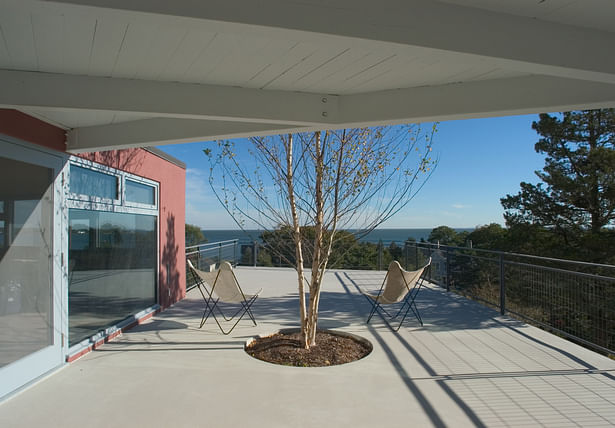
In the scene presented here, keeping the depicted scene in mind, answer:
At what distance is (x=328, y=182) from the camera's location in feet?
13.1

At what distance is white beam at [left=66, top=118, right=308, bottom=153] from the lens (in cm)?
301

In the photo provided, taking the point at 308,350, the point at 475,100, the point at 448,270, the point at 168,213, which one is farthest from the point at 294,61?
the point at 448,270

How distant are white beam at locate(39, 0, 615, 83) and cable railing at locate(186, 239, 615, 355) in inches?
106

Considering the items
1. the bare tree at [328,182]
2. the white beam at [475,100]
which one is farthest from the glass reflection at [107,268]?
the white beam at [475,100]

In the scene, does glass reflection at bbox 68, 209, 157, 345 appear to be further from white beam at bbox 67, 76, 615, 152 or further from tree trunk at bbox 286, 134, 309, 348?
tree trunk at bbox 286, 134, 309, 348

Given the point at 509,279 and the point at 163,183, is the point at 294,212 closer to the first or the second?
the point at 163,183

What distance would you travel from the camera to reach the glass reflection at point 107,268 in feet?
12.5

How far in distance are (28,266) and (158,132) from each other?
146 cm

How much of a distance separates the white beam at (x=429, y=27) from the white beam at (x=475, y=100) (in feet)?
1.83

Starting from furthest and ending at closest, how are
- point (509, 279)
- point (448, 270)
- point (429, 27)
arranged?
point (448, 270)
point (509, 279)
point (429, 27)

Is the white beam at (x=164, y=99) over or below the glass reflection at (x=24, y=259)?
over

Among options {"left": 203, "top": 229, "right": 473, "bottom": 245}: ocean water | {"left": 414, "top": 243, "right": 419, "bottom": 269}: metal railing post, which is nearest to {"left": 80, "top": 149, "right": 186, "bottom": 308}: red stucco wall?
{"left": 203, "top": 229, "right": 473, "bottom": 245}: ocean water

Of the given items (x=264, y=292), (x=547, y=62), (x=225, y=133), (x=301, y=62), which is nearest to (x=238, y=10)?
(x=301, y=62)

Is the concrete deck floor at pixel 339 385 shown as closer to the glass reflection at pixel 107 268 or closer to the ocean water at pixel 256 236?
the glass reflection at pixel 107 268
